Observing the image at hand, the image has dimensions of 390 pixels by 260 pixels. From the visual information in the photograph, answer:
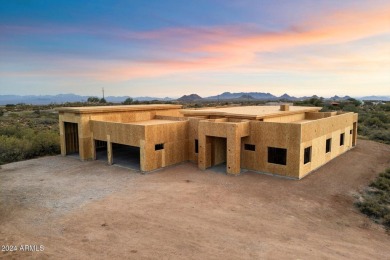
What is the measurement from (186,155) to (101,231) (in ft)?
39.4

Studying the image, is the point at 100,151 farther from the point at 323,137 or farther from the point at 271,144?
the point at 323,137

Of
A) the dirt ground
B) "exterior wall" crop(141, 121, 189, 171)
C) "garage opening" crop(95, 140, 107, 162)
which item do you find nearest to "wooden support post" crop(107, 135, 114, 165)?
"garage opening" crop(95, 140, 107, 162)

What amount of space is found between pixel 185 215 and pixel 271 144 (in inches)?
346

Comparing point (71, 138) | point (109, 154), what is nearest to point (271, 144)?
point (109, 154)

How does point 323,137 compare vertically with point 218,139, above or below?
above

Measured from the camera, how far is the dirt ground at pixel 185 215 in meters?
10.4

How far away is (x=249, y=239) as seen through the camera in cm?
1112

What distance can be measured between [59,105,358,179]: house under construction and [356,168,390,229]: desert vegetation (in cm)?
379

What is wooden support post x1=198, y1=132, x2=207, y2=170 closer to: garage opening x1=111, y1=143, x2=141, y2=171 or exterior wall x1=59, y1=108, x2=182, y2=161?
garage opening x1=111, y1=143, x2=141, y2=171

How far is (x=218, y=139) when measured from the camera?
71.5 feet

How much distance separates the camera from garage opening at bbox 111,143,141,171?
866 inches

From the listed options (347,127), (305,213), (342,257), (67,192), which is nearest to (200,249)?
(342,257)

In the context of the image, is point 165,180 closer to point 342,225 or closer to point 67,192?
point 67,192

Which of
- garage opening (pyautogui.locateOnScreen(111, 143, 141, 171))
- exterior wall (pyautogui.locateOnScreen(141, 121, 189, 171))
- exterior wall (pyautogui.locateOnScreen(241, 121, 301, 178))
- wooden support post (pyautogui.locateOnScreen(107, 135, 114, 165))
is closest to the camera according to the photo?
exterior wall (pyautogui.locateOnScreen(241, 121, 301, 178))
